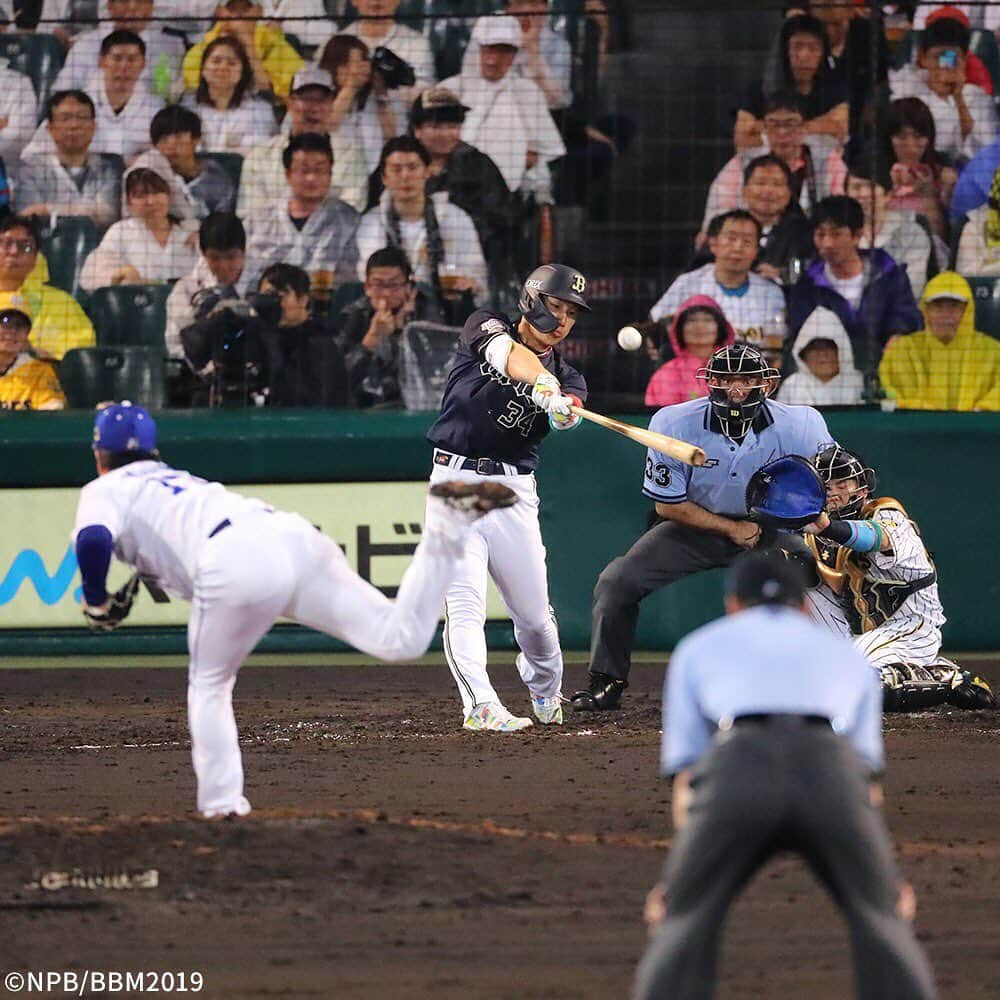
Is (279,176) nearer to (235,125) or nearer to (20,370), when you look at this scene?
(235,125)

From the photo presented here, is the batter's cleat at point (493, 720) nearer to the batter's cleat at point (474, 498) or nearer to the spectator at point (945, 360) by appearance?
the batter's cleat at point (474, 498)

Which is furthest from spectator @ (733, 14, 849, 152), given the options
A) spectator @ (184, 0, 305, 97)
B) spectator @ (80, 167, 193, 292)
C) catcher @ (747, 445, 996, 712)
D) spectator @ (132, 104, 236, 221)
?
spectator @ (80, 167, 193, 292)

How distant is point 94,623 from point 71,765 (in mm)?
2360

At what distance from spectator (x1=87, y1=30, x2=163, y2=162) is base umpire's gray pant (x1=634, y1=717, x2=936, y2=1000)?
9864mm

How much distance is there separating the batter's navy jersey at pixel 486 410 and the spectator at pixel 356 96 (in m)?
4.23

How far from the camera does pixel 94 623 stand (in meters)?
6.32

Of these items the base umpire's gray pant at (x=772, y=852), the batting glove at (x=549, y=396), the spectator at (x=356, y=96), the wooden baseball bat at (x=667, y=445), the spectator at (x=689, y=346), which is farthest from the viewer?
the spectator at (x=356, y=96)

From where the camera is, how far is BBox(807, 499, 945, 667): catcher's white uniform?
9.30 m

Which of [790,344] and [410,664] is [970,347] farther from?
[410,664]

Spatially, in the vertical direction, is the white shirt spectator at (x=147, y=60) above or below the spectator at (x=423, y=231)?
above

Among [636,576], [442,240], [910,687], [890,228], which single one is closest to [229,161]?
[442,240]

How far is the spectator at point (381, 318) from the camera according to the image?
12297 millimetres

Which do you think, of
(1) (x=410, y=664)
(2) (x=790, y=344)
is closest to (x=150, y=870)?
(1) (x=410, y=664)

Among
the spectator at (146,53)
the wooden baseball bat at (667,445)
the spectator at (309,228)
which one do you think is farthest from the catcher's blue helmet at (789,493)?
the spectator at (146,53)
